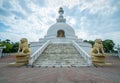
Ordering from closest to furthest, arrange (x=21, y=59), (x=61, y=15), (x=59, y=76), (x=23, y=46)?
(x=59, y=76) → (x=21, y=59) → (x=23, y=46) → (x=61, y=15)

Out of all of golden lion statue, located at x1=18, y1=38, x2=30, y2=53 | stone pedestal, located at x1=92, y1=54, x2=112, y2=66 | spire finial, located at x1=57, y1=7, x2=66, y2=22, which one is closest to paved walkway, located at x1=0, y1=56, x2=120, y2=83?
stone pedestal, located at x1=92, y1=54, x2=112, y2=66

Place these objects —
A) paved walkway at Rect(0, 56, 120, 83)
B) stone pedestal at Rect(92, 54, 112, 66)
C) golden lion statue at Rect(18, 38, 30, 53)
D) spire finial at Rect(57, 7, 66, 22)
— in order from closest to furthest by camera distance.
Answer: paved walkway at Rect(0, 56, 120, 83) < stone pedestal at Rect(92, 54, 112, 66) < golden lion statue at Rect(18, 38, 30, 53) < spire finial at Rect(57, 7, 66, 22)

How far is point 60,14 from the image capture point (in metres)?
29.1

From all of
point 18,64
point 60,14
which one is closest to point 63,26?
point 60,14

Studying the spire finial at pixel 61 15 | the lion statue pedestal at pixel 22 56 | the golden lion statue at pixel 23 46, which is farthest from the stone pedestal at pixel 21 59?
the spire finial at pixel 61 15

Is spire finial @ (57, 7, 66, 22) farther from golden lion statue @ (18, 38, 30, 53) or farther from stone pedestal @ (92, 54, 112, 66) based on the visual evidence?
stone pedestal @ (92, 54, 112, 66)

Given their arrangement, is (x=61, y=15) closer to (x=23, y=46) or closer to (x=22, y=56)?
(x=23, y=46)

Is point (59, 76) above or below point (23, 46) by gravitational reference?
below

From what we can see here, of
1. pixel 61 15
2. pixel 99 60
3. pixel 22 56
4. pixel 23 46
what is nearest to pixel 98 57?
pixel 99 60

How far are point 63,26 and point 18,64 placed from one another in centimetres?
1706

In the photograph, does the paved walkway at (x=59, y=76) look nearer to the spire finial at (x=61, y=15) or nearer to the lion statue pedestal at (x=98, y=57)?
the lion statue pedestal at (x=98, y=57)

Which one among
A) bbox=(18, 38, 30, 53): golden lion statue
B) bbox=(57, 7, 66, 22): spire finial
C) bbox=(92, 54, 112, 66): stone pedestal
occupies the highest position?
bbox=(57, 7, 66, 22): spire finial

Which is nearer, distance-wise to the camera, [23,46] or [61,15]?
[23,46]

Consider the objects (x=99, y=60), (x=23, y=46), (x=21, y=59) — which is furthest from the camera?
(x=23, y=46)
